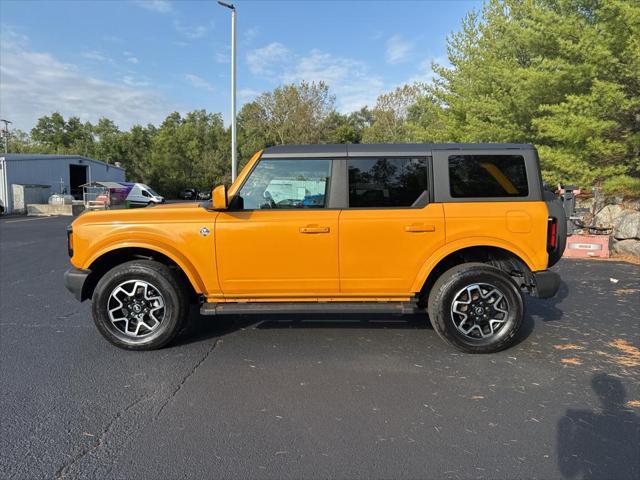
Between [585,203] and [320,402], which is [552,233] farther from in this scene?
[585,203]

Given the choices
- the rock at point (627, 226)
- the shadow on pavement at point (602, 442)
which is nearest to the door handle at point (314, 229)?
the shadow on pavement at point (602, 442)

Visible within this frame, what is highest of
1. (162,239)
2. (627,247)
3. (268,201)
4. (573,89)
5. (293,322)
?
(573,89)

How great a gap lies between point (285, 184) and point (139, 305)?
1.88 metres

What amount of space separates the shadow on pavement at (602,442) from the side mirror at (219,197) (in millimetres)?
3236

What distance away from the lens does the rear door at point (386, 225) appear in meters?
3.85

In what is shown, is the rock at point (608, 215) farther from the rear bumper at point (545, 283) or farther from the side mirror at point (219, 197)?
the side mirror at point (219, 197)

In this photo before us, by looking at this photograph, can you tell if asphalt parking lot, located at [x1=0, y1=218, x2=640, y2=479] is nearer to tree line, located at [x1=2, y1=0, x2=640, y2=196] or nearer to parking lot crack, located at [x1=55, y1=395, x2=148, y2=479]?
parking lot crack, located at [x1=55, y1=395, x2=148, y2=479]

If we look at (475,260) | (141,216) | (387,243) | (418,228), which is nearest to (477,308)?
(475,260)

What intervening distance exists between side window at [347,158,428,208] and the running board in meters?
0.98

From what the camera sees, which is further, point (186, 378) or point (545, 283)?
point (545, 283)

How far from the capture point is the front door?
3857 mm

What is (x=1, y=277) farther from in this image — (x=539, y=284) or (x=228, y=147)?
(x=228, y=147)

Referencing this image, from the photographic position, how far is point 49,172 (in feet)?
97.9

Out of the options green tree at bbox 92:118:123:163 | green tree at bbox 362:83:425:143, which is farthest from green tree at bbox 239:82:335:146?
green tree at bbox 92:118:123:163
